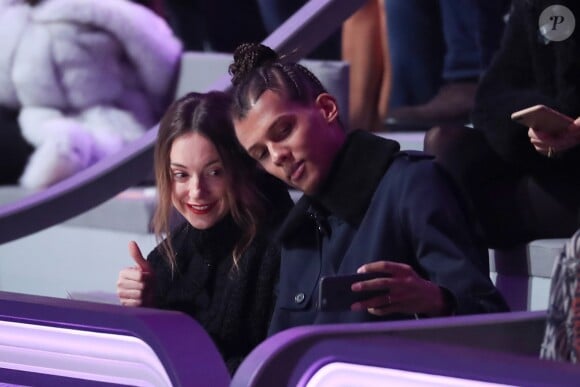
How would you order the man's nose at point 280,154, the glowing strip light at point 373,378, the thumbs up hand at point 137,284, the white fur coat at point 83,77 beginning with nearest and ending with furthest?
the glowing strip light at point 373,378 → the man's nose at point 280,154 → the thumbs up hand at point 137,284 → the white fur coat at point 83,77

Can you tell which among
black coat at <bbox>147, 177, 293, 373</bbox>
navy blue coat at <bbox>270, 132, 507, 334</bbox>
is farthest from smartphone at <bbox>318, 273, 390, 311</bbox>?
black coat at <bbox>147, 177, 293, 373</bbox>

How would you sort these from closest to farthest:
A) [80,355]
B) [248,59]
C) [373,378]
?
1. [373,378]
2. [80,355]
3. [248,59]

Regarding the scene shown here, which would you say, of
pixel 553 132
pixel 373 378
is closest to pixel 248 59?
pixel 553 132

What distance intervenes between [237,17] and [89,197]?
3.81ft

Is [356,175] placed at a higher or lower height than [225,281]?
higher

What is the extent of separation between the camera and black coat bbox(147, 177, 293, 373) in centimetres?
221

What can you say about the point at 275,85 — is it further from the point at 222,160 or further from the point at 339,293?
the point at 339,293

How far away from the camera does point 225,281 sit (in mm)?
2262

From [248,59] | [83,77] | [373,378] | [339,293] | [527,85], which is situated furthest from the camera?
[83,77]

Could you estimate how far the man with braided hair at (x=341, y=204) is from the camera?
186cm

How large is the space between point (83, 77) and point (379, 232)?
2.42 m

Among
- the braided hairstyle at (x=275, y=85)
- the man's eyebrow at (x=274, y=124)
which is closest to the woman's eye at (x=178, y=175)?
the braided hairstyle at (x=275, y=85)

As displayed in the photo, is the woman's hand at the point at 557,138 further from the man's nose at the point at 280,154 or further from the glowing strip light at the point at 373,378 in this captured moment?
the glowing strip light at the point at 373,378

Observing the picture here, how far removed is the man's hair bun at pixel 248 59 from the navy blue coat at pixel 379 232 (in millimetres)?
228
